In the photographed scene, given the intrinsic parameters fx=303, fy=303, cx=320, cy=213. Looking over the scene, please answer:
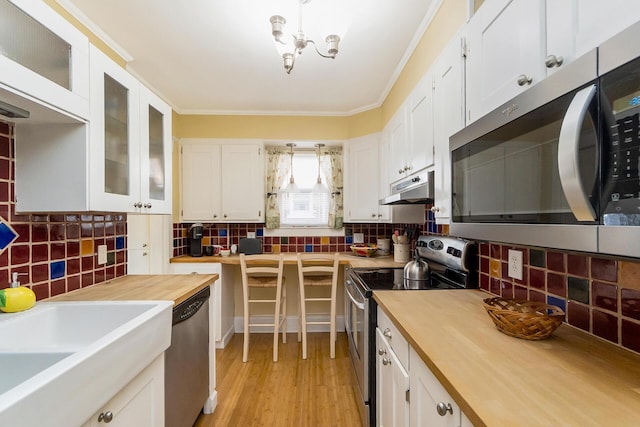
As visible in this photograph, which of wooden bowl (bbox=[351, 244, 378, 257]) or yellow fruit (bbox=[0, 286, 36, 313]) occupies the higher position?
yellow fruit (bbox=[0, 286, 36, 313])

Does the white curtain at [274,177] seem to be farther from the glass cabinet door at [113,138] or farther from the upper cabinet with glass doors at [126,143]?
the glass cabinet door at [113,138]

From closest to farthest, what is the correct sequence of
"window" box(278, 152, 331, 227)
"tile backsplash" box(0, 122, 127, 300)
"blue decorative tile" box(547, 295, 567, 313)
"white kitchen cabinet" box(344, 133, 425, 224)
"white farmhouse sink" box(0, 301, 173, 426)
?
"white farmhouse sink" box(0, 301, 173, 426) → "blue decorative tile" box(547, 295, 567, 313) → "tile backsplash" box(0, 122, 127, 300) → "white kitchen cabinet" box(344, 133, 425, 224) → "window" box(278, 152, 331, 227)

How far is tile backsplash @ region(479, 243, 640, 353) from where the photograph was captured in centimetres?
85

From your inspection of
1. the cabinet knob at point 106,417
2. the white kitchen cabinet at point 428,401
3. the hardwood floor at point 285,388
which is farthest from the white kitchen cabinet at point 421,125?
the cabinet knob at point 106,417

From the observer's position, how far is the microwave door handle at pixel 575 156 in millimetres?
558

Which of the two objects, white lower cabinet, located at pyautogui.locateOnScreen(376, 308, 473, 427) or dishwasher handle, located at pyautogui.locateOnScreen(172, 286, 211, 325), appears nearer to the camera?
white lower cabinet, located at pyautogui.locateOnScreen(376, 308, 473, 427)

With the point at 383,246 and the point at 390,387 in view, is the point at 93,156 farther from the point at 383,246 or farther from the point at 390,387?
the point at 383,246

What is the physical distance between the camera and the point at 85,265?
1729 millimetres

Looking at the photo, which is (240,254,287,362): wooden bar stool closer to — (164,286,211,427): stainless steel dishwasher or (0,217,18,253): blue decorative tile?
(164,286,211,427): stainless steel dishwasher

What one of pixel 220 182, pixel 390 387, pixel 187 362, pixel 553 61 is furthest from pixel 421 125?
pixel 220 182

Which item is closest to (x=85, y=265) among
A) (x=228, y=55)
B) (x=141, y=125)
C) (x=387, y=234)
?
(x=141, y=125)

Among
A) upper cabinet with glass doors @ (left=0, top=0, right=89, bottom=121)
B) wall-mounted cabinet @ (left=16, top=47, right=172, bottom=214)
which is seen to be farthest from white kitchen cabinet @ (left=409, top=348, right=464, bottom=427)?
upper cabinet with glass doors @ (left=0, top=0, right=89, bottom=121)

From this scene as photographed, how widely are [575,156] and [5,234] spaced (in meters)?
1.97

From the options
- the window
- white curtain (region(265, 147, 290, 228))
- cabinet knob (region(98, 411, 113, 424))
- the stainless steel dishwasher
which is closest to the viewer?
cabinet knob (region(98, 411, 113, 424))
